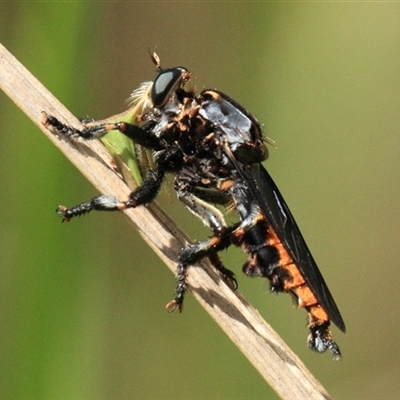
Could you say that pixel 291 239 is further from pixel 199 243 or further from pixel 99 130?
pixel 99 130

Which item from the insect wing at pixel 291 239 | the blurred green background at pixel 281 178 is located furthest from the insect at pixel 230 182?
the blurred green background at pixel 281 178

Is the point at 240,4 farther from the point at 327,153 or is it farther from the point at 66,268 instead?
the point at 66,268

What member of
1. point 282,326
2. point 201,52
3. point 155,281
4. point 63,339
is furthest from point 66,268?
point 201,52

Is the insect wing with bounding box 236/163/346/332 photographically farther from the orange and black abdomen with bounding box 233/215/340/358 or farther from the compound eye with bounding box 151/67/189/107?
the compound eye with bounding box 151/67/189/107

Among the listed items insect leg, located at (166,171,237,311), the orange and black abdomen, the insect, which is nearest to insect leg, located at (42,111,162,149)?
the insect

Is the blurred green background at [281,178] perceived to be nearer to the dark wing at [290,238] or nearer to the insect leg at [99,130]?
the insect leg at [99,130]

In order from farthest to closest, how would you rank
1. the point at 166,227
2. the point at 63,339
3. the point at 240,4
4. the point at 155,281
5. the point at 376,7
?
the point at 376,7, the point at 240,4, the point at 155,281, the point at 166,227, the point at 63,339
